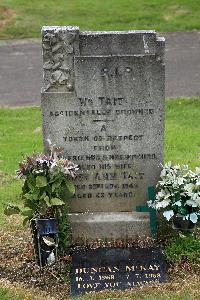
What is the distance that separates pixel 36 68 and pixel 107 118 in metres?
8.88

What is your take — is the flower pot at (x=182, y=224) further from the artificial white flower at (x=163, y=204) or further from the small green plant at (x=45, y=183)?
the small green plant at (x=45, y=183)

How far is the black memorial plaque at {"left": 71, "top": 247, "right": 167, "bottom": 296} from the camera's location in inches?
274

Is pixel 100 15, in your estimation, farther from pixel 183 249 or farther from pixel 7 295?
pixel 7 295

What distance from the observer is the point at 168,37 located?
18375 millimetres

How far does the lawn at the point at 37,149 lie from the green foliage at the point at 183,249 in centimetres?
10

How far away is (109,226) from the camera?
7.81m

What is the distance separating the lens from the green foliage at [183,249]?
7.31m

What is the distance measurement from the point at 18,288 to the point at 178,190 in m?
2.01

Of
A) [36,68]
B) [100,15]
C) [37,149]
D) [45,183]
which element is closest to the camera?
[45,183]

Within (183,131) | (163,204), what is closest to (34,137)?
(183,131)

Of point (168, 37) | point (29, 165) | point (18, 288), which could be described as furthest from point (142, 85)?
point (168, 37)

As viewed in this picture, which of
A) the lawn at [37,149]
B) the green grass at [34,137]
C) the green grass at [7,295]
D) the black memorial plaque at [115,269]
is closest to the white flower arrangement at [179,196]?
the black memorial plaque at [115,269]

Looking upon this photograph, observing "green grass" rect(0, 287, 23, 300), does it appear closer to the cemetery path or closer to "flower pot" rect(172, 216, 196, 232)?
"flower pot" rect(172, 216, 196, 232)

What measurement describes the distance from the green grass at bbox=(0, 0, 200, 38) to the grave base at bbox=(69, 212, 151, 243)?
11.6 metres
